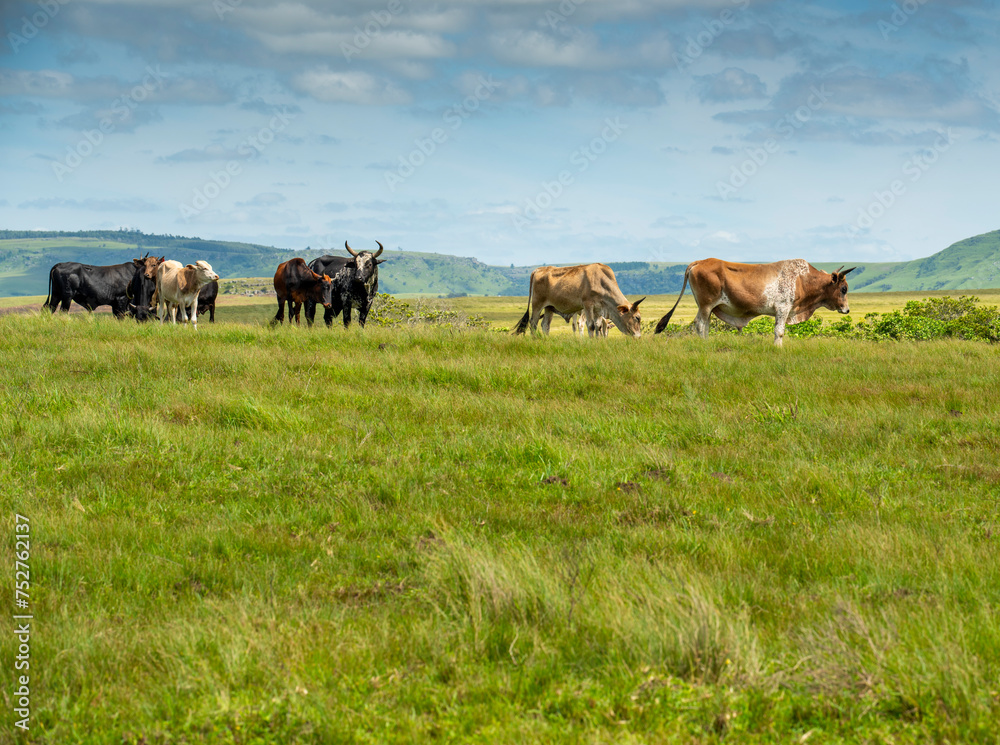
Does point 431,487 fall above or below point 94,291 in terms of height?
below

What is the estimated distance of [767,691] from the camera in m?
3.39

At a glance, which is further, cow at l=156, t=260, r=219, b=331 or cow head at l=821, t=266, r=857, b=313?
cow at l=156, t=260, r=219, b=331

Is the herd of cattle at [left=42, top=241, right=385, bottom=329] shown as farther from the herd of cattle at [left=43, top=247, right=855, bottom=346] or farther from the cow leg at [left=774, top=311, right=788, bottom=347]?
the cow leg at [left=774, top=311, right=788, bottom=347]

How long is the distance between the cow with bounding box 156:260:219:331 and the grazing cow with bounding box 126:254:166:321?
0.51 metres

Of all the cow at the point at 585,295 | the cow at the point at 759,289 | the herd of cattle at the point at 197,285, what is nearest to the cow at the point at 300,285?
the herd of cattle at the point at 197,285

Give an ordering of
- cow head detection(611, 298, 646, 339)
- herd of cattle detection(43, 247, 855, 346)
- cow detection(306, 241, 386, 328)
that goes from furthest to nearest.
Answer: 1. cow detection(306, 241, 386, 328)
2. cow head detection(611, 298, 646, 339)
3. herd of cattle detection(43, 247, 855, 346)

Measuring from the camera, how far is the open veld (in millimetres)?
3338

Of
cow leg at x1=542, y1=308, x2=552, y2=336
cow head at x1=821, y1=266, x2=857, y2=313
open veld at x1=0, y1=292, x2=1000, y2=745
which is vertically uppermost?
cow head at x1=821, y1=266, x2=857, y2=313

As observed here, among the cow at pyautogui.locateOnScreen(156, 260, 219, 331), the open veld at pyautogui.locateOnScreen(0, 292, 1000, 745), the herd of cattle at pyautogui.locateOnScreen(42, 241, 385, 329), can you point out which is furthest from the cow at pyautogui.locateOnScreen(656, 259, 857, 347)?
the cow at pyautogui.locateOnScreen(156, 260, 219, 331)

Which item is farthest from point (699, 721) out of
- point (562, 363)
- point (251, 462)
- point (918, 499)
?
point (562, 363)

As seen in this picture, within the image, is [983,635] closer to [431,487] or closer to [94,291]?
[431,487]

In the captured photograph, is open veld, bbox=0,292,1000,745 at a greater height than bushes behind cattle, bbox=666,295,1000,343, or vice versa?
bushes behind cattle, bbox=666,295,1000,343

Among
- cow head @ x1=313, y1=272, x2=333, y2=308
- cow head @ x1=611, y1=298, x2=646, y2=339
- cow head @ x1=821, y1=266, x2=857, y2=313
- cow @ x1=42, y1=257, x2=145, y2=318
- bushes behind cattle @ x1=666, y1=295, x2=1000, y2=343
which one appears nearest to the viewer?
cow head @ x1=821, y1=266, x2=857, y2=313

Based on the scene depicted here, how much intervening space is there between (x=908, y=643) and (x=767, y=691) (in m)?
0.88
